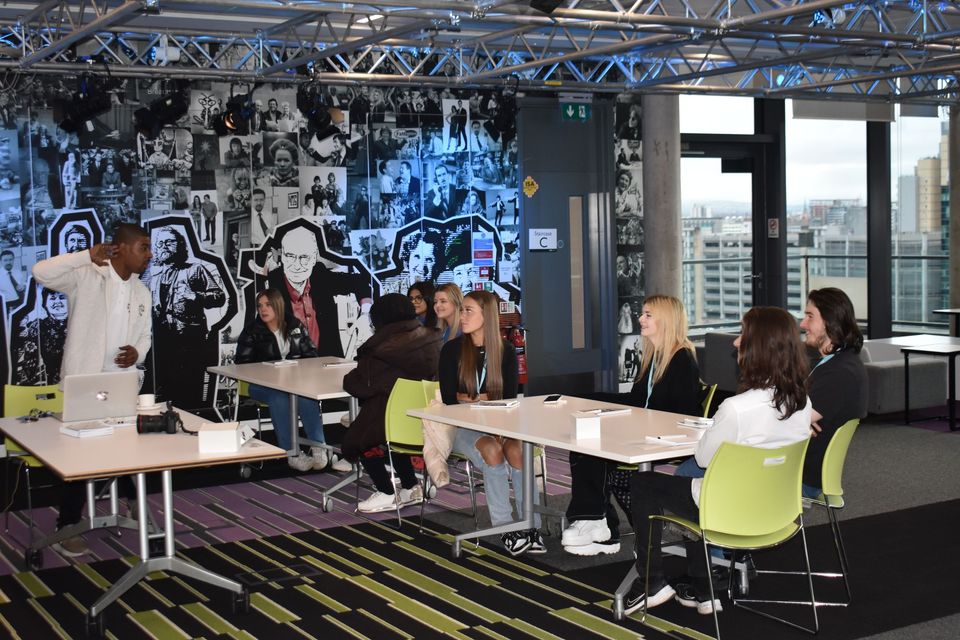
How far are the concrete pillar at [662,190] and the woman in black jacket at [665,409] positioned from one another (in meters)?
6.44

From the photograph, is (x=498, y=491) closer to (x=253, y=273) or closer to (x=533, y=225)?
(x=253, y=273)

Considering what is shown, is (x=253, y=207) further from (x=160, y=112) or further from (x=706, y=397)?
(x=706, y=397)

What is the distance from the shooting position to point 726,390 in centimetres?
1153

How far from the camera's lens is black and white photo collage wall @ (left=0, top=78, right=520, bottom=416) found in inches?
367

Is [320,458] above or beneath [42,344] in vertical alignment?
beneath

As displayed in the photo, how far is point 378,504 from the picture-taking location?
6.93m

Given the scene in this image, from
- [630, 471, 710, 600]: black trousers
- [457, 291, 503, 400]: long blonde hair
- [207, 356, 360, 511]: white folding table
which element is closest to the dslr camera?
[207, 356, 360, 511]: white folding table

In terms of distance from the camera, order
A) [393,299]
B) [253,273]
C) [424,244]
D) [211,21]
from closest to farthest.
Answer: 1. [393,299]
2. [211,21]
3. [253,273]
4. [424,244]

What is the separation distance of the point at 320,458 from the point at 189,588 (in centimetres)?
299

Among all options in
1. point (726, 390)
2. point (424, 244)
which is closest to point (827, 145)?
point (726, 390)

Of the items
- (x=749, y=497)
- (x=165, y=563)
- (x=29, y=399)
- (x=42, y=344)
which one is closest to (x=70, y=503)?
(x=29, y=399)

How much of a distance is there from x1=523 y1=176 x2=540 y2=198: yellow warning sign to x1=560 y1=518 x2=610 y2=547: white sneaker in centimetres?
635

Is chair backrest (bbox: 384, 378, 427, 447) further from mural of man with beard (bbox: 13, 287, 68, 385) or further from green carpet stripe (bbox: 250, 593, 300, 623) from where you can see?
mural of man with beard (bbox: 13, 287, 68, 385)

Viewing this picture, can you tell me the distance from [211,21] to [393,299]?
371 cm
